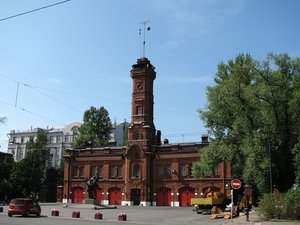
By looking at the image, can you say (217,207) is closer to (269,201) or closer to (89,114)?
(269,201)

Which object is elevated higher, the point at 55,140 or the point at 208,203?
the point at 55,140

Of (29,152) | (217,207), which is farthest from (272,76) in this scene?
(29,152)

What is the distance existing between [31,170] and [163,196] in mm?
30185

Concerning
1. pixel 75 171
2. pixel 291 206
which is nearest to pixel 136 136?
pixel 75 171

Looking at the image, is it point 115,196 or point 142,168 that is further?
point 115,196

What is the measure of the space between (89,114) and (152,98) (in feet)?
63.3

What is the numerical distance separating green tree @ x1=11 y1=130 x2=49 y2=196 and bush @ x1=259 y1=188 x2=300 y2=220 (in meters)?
54.3

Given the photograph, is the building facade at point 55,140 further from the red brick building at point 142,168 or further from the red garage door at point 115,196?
the red garage door at point 115,196

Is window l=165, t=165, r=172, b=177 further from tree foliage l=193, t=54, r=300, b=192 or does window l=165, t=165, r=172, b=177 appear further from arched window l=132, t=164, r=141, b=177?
tree foliage l=193, t=54, r=300, b=192

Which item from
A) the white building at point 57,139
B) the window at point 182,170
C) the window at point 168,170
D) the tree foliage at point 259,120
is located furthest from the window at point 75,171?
the white building at point 57,139

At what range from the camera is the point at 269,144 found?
30.5m

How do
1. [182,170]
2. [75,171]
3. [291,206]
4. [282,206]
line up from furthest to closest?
[75,171] → [182,170] → [282,206] → [291,206]

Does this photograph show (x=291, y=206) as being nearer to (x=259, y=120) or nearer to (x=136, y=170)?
(x=259, y=120)

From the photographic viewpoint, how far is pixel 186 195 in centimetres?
5691
